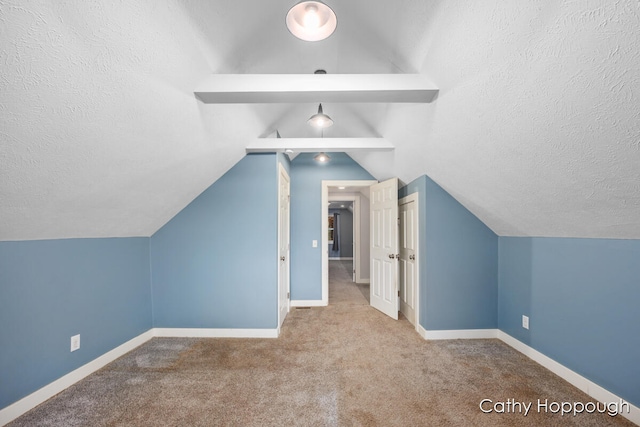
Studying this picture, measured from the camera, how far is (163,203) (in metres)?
2.82

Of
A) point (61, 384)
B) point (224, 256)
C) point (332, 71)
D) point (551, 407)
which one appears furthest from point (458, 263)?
point (61, 384)

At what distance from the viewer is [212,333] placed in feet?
10.6

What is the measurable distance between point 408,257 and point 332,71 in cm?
248

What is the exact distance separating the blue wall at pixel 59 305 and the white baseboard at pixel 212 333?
12.9 inches

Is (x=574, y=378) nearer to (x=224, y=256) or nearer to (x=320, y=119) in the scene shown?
(x=320, y=119)

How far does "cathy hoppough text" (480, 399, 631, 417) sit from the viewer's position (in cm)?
187

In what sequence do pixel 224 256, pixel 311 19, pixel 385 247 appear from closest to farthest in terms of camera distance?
pixel 311 19, pixel 224 256, pixel 385 247

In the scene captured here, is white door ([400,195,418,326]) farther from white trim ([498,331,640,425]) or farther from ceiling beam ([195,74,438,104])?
ceiling beam ([195,74,438,104])

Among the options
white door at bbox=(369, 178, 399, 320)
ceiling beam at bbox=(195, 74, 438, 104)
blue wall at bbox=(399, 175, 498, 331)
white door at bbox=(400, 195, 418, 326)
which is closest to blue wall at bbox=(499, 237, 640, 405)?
blue wall at bbox=(399, 175, 498, 331)

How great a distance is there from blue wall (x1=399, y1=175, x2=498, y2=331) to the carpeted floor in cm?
33

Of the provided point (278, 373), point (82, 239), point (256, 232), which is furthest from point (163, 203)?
point (278, 373)

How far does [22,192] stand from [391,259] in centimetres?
359

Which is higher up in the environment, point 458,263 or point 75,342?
point 458,263

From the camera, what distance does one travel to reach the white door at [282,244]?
11.2 feet
